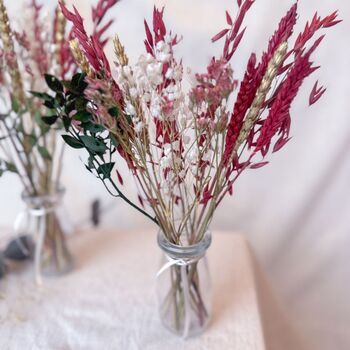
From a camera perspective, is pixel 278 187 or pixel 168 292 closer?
pixel 168 292

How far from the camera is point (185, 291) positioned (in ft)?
2.22

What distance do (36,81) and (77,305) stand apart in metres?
0.43

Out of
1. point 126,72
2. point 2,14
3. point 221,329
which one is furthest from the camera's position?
point 221,329

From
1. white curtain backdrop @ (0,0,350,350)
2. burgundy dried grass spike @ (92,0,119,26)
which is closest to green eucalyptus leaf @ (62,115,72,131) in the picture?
burgundy dried grass spike @ (92,0,119,26)

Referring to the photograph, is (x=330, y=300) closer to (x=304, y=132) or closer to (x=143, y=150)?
(x=304, y=132)

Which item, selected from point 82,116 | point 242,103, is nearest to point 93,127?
point 82,116

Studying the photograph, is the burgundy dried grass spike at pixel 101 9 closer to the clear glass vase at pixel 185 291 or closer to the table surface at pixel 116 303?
the clear glass vase at pixel 185 291

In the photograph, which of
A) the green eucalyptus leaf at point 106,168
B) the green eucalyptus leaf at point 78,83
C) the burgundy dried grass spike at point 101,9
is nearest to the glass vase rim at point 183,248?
the green eucalyptus leaf at point 106,168

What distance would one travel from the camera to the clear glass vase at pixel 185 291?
25.5 inches

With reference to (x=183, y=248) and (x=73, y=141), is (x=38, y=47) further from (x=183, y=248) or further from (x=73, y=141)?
(x=183, y=248)

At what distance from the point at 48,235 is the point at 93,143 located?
1.25 feet

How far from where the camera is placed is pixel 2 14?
0.62m

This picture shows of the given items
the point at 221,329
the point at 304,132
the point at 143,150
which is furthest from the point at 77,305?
the point at 304,132

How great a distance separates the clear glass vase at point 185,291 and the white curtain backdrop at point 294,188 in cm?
41
